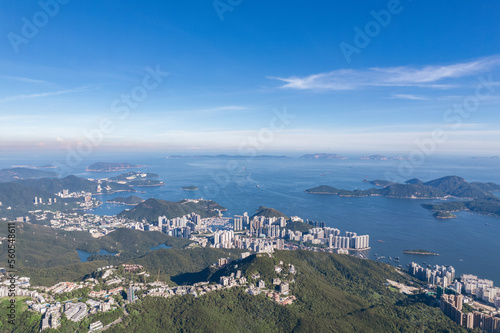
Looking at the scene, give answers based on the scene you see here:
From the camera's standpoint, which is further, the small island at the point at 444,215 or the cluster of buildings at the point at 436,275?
the small island at the point at 444,215

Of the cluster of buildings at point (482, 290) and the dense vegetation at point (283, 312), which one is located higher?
the dense vegetation at point (283, 312)

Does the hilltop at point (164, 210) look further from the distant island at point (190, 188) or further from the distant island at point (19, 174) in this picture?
the distant island at point (19, 174)

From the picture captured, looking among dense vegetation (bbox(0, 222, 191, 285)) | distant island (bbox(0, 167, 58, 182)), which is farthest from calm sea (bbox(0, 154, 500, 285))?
distant island (bbox(0, 167, 58, 182))

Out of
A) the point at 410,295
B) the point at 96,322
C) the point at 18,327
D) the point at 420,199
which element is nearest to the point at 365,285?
the point at 410,295

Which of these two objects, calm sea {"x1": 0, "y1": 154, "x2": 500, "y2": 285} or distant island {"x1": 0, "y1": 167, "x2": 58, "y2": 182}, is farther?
Result: distant island {"x1": 0, "y1": 167, "x2": 58, "y2": 182}

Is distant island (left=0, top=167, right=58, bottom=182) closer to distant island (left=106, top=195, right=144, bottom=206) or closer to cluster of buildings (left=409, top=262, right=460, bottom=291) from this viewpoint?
distant island (left=106, top=195, right=144, bottom=206)

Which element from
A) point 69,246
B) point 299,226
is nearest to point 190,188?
point 299,226

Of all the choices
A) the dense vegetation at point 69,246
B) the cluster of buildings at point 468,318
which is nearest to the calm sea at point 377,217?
the cluster of buildings at point 468,318
